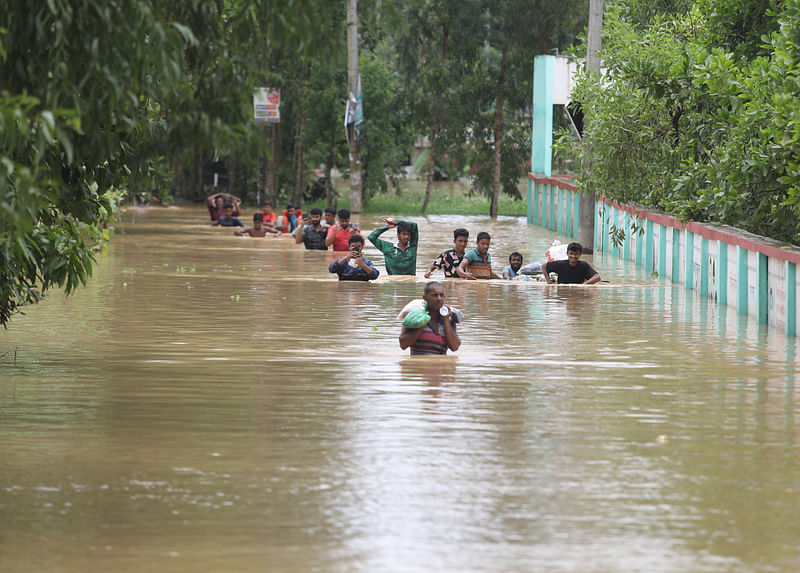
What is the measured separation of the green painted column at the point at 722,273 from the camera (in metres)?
21.4

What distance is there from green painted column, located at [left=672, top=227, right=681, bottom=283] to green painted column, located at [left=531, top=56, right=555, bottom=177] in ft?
58.2

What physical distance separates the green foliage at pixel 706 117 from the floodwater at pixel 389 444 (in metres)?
3.00

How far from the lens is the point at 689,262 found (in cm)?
2466

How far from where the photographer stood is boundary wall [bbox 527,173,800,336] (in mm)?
18062

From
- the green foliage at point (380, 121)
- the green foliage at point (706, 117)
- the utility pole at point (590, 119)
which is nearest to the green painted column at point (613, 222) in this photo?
the utility pole at point (590, 119)

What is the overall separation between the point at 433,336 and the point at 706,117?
41.6 feet

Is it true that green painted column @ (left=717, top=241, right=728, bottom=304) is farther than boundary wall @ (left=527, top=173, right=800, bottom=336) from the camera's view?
Yes

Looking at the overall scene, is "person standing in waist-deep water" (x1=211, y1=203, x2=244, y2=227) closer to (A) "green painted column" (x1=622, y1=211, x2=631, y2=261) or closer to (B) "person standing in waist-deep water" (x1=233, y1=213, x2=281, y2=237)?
(B) "person standing in waist-deep water" (x1=233, y1=213, x2=281, y2=237)

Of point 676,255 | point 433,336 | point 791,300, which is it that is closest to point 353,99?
point 676,255

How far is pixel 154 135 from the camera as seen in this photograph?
1107 cm

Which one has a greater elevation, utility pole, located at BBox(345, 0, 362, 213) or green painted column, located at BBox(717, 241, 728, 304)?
utility pole, located at BBox(345, 0, 362, 213)

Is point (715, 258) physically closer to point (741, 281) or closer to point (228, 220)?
point (741, 281)

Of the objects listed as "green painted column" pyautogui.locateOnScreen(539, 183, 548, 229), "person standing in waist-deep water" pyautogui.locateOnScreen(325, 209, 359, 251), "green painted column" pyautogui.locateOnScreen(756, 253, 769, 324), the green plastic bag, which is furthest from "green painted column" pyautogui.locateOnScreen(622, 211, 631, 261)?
the green plastic bag

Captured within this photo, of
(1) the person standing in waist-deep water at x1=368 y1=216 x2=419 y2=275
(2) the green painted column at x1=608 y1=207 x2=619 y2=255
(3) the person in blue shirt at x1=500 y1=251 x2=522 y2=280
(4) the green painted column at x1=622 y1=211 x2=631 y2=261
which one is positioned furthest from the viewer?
(2) the green painted column at x1=608 y1=207 x2=619 y2=255
